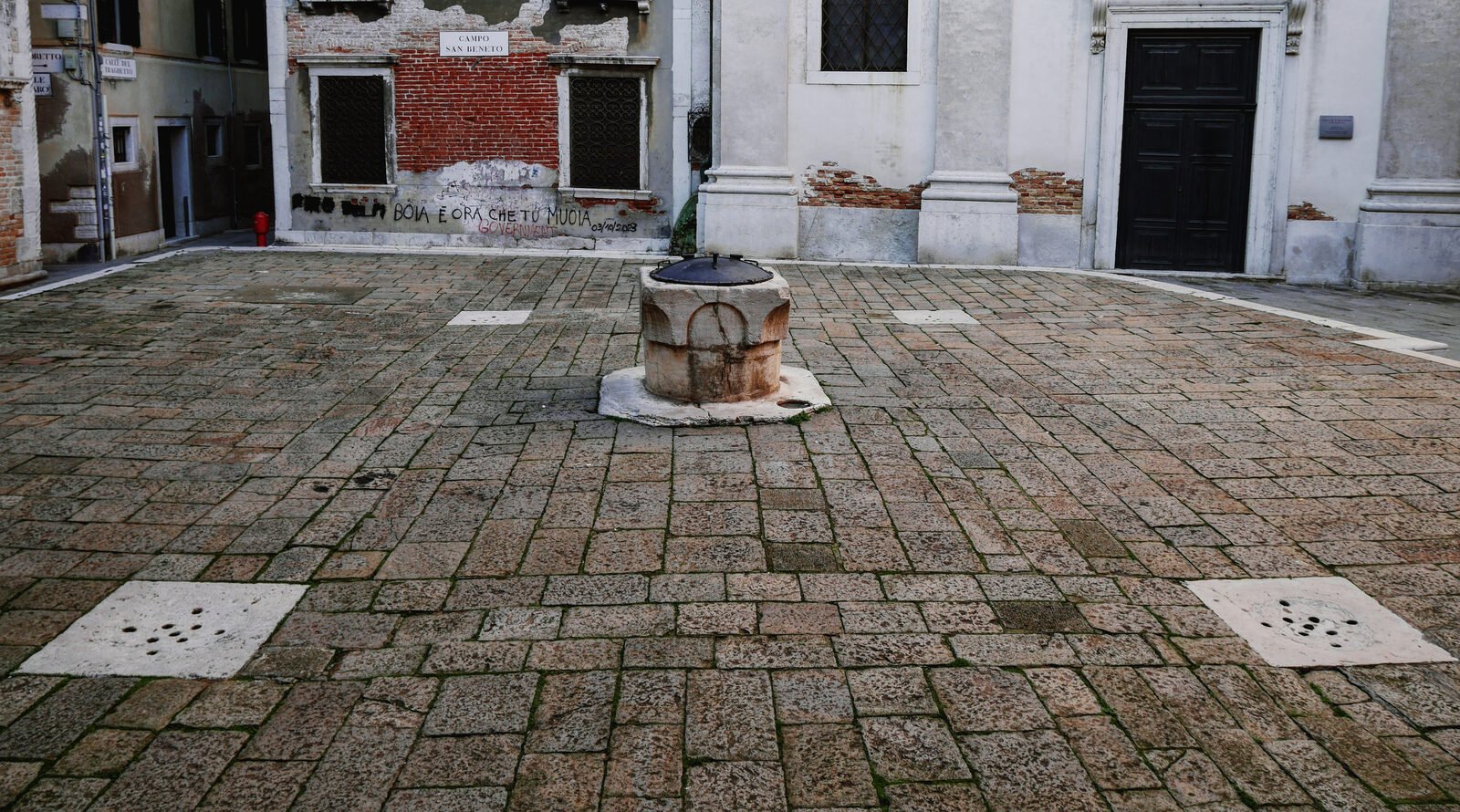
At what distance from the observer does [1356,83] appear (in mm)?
14219

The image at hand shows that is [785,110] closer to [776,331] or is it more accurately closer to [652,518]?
[776,331]

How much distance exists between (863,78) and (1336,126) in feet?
17.2

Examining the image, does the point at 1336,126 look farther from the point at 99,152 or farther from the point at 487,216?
the point at 99,152

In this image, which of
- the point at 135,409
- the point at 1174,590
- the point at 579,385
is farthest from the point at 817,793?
the point at 135,409

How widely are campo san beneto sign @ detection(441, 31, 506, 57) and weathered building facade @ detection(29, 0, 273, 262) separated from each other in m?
4.10

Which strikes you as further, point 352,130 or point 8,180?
point 352,130

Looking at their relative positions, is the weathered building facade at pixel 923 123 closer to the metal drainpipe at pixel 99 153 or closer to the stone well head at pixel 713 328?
the metal drainpipe at pixel 99 153

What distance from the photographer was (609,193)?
16172mm

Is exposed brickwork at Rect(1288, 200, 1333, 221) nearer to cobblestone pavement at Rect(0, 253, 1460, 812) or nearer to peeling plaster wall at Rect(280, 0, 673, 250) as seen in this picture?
cobblestone pavement at Rect(0, 253, 1460, 812)

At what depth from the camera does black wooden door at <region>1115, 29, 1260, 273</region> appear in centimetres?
1461

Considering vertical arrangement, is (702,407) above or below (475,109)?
below

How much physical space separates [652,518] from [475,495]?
0.97 metres

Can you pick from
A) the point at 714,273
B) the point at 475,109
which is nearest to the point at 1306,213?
the point at 714,273

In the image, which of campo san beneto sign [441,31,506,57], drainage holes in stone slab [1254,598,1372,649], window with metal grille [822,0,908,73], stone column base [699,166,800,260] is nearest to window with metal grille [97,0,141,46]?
campo san beneto sign [441,31,506,57]
